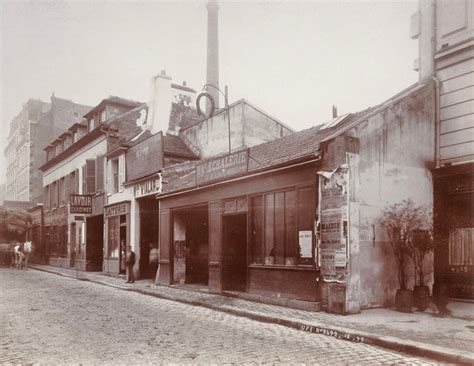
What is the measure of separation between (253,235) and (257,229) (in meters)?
0.26

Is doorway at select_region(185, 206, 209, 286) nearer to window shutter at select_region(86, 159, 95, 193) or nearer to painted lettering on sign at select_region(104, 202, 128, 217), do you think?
painted lettering on sign at select_region(104, 202, 128, 217)

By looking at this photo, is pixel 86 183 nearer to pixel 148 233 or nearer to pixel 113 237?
pixel 113 237

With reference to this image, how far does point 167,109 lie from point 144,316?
1488 centimetres

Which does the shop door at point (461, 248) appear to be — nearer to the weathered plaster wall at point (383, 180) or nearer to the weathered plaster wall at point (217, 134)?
the weathered plaster wall at point (383, 180)

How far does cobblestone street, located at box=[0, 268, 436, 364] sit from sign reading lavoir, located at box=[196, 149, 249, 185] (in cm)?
416

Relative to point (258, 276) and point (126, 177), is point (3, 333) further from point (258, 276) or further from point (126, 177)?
point (126, 177)

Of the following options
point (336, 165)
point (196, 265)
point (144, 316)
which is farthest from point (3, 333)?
point (196, 265)

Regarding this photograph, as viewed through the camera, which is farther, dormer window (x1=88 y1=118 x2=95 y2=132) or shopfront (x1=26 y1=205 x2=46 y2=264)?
shopfront (x1=26 y1=205 x2=46 y2=264)

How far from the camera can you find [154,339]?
7426 millimetres

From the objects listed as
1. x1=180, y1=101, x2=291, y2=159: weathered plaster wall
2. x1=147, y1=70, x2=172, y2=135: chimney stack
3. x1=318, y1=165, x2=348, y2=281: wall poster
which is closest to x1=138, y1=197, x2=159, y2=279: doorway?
x1=180, y1=101, x2=291, y2=159: weathered plaster wall

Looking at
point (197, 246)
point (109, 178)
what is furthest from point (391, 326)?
point (109, 178)

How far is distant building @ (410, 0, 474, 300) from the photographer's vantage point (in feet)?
36.2

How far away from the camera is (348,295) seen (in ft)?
32.1

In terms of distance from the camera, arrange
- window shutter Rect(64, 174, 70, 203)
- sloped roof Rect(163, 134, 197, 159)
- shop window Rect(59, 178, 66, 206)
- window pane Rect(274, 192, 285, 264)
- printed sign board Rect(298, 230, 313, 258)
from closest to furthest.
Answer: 1. printed sign board Rect(298, 230, 313, 258)
2. window pane Rect(274, 192, 285, 264)
3. sloped roof Rect(163, 134, 197, 159)
4. window shutter Rect(64, 174, 70, 203)
5. shop window Rect(59, 178, 66, 206)
